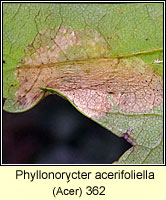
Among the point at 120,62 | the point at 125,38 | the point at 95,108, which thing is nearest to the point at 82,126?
the point at 95,108

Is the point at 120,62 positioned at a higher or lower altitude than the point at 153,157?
higher

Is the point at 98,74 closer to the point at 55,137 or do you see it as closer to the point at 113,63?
the point at 113,63

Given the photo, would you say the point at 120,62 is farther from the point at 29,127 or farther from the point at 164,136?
the point at 29,127

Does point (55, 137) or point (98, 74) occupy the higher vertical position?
point (98, 74)

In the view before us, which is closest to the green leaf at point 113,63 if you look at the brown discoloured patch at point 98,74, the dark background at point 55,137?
the brown discoloured patch at point 98,74

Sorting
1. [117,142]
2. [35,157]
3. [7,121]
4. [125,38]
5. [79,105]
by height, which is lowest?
[35,157]

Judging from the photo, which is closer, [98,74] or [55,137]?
Answer: [98,74]

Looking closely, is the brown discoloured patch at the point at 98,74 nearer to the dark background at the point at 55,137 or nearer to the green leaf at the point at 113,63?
the green leaf at the point at 113,63

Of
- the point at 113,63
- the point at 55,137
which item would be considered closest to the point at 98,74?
the point at 113,63
